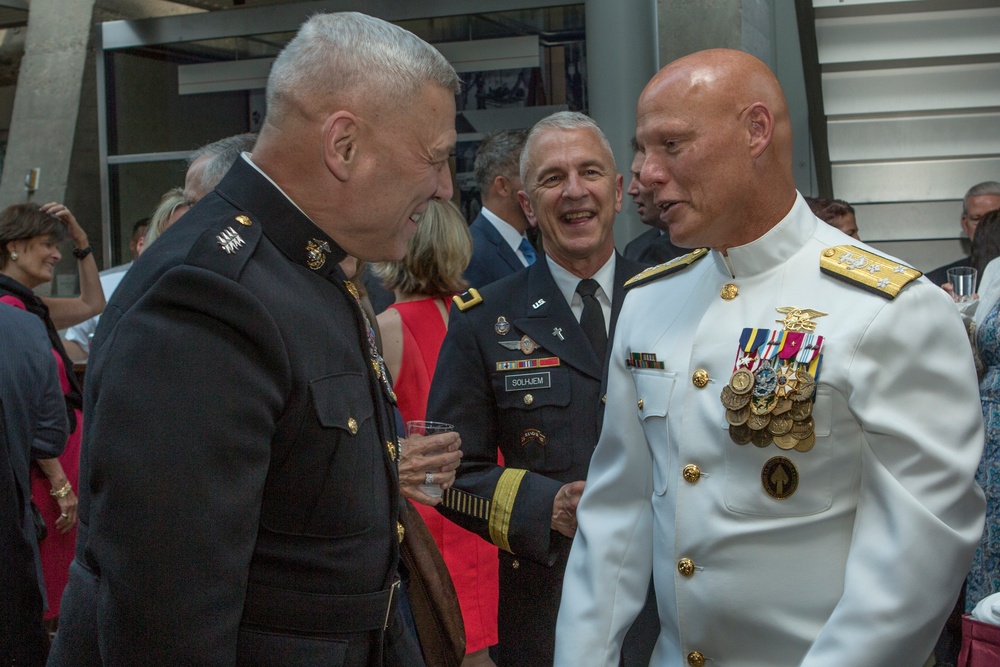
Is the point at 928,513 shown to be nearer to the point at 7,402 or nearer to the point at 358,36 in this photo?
the point at 358,36

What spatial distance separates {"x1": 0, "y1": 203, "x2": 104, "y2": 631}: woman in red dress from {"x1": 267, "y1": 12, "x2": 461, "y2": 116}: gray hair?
2709 millimetres

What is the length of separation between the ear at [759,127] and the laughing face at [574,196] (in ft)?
3.10

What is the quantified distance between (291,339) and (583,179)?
1465 mm

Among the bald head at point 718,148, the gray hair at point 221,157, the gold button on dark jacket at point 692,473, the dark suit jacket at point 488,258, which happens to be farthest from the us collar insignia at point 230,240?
the dark suit jacket at point 488,258

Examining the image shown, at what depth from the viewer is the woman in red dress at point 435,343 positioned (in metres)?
3.05

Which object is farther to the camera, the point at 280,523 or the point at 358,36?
the point at 358,36

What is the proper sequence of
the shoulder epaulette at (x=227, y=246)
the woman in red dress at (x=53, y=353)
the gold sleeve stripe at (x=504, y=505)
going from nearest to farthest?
1. the shoulder epaulette at (x=227, y=246)
2. the gold sleeve stripe at (x=504, y=505)
3. the woman in red dress at (x=53, y=353)

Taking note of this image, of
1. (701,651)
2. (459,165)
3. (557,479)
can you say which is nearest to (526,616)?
(557,479)

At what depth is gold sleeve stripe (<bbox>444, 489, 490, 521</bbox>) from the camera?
8.05 ft

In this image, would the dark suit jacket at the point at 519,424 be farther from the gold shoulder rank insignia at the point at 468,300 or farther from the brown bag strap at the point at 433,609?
the brown bag strap at the point at 433,609

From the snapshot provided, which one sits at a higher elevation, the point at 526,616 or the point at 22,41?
the point at 22,41

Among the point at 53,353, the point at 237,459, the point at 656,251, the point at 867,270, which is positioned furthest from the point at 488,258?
the point at 237,459

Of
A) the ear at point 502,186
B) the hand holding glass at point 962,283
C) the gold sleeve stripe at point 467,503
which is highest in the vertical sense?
the ear at point 502,186

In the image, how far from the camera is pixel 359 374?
1.49 m
